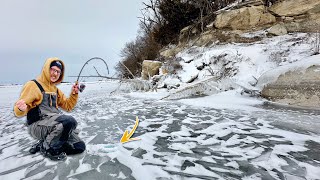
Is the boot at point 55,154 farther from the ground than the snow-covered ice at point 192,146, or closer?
farther from the ground

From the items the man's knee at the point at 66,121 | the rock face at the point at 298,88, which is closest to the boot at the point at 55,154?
the man's knee at the point at 66,121

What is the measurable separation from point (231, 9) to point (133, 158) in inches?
507

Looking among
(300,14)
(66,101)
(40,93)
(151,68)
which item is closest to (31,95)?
(40,93)

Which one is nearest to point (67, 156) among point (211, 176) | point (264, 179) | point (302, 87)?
point (211, 176)

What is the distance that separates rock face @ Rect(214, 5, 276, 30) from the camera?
12609 millimetres

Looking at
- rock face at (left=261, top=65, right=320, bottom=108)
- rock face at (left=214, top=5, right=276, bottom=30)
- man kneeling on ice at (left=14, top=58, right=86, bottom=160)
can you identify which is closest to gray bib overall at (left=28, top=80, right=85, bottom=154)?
man kneeling on ice at (left=14, top=58, right=86, bottom=160)

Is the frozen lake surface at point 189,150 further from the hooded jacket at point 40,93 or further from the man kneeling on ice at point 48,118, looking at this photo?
the hooded jacket at point 40,93

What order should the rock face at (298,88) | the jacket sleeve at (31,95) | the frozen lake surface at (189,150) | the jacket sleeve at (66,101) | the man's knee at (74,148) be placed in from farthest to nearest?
the rock face at (298,88) < the jacket sleeve at (66,101) < the man's knee at (74,148) < the jacket sleeve at (31,95) < the frozen lake surface at (189,150)

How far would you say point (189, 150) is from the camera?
3.26 metres

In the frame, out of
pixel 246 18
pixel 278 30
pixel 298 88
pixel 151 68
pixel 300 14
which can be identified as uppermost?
pixel 246 18

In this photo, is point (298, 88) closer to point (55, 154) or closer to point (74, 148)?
point (74, 148)

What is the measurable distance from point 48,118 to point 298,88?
5958 mm

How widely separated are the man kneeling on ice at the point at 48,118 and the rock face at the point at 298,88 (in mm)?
5527

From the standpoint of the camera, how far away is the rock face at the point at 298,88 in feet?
18.8
